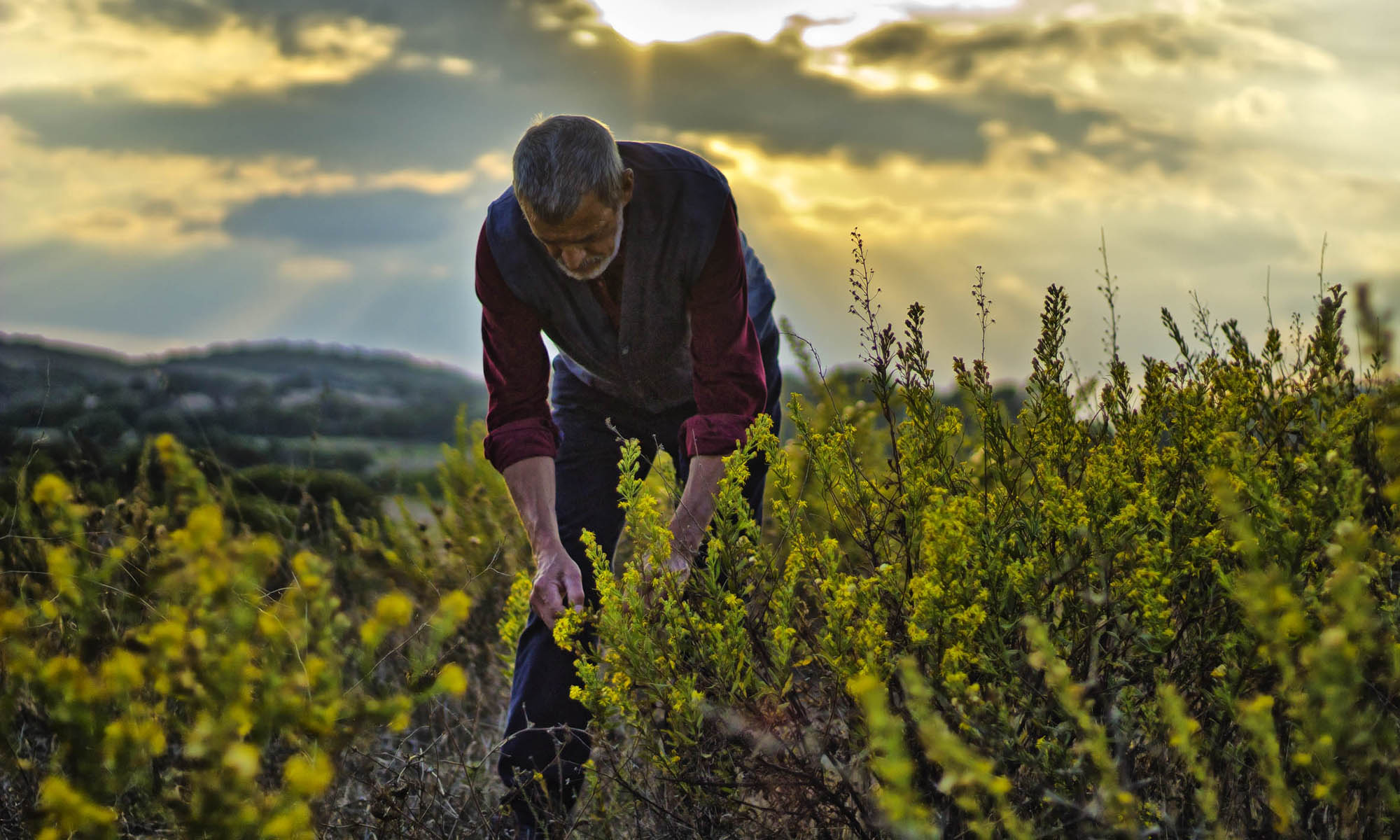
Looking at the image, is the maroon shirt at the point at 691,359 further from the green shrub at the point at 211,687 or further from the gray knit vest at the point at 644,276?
the green shrub at the point at 211,687

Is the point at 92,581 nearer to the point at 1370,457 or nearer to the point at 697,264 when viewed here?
the point at 697,264

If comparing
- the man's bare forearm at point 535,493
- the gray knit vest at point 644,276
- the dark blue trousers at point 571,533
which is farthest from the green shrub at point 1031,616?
the gray knit vest at point 644,276

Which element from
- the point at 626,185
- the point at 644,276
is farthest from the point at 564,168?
the point at 644,276

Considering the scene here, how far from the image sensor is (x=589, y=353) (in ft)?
9.76

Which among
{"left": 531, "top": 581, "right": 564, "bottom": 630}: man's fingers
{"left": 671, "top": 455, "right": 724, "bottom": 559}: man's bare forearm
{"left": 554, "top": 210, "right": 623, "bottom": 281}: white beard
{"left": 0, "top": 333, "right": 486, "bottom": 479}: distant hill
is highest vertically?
{"left": 554, "top": 210, "right": 623, "bottom": 281}: white beard

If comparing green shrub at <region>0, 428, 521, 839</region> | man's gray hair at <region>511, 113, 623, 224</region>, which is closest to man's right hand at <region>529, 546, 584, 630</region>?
man's gray hair at <region>511, 113, 623, 224</region>

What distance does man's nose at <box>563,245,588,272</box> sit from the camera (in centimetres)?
256

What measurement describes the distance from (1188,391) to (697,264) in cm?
124

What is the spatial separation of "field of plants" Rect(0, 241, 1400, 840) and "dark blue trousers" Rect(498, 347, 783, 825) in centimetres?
13

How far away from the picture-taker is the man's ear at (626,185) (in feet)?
8.77

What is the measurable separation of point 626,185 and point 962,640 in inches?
58.3

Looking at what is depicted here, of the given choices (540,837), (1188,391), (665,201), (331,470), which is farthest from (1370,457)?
(331,470)

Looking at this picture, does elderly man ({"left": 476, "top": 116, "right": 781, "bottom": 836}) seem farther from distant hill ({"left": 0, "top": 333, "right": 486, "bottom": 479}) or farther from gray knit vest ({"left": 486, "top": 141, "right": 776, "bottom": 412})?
distant hill ({"left": 0, "top": 333, "right": 486, "bottom": 479})

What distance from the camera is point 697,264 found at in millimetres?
2713
